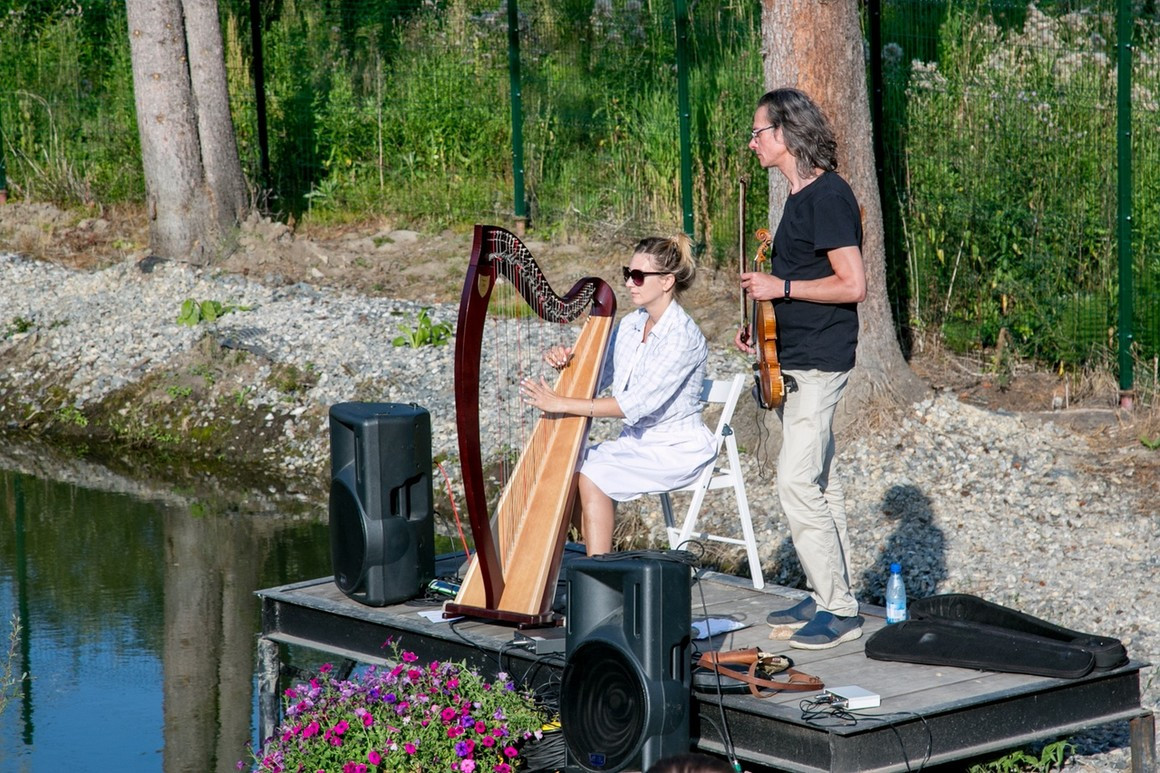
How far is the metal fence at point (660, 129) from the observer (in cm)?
924

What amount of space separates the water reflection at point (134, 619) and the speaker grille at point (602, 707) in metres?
1.68

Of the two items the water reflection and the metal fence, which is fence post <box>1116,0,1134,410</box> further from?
the water reflection

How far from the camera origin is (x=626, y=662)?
4.29m

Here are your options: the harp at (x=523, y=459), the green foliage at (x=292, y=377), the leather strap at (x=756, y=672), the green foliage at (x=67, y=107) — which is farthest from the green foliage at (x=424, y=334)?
the leather strap at (x=756, y=672)

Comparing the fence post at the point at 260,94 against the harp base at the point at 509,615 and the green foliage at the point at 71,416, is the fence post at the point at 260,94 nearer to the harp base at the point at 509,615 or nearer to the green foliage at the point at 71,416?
the green foliage at the point at 71,416

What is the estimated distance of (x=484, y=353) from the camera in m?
10.7

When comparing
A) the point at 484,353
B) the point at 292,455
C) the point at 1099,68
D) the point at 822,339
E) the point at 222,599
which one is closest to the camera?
the point at 822,339

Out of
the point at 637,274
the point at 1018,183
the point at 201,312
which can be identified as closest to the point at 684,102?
the point at 1018,183

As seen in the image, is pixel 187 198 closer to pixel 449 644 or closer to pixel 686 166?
pixel 686 166

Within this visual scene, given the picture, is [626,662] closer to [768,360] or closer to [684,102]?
[768,360]

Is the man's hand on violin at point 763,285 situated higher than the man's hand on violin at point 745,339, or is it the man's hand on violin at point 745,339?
the man's hand on violin at point 763,285

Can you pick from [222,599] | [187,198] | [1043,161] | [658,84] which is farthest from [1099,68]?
[187,198]

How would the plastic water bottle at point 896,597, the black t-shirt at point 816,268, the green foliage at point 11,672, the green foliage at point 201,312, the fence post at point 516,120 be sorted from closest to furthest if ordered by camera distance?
the black t-shirt at point 816,268 → the plastic water bottle at point 896,597 → the green foliage at point 11,672 → the green foliage at point 201,312 → the fence post at point 516,120

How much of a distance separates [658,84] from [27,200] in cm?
598
